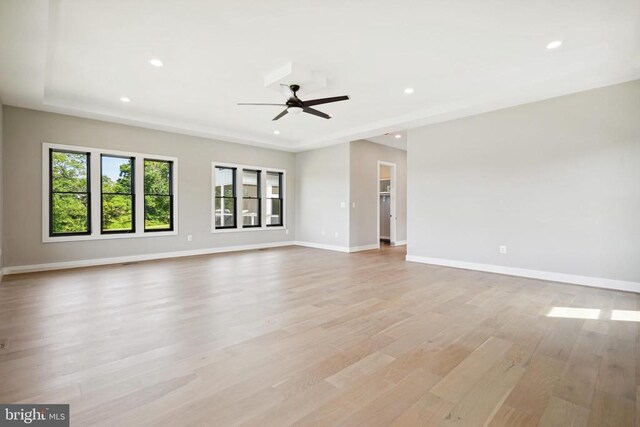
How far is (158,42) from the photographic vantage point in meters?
3.21

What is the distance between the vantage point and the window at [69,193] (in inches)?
207

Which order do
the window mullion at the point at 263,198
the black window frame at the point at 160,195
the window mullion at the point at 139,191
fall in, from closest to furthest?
the window mullion at the point at 139,191 → the black window frame at the point at 160,195 → the window mullion at the point at 263,198

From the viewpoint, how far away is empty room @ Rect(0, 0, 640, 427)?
1812 mm

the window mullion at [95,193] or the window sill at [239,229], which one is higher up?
the window mullion at [95,193]

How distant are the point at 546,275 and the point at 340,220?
427 cm

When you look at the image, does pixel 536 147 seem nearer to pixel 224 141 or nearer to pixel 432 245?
pixel 432 245

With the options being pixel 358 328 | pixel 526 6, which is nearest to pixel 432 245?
pixel 358 328

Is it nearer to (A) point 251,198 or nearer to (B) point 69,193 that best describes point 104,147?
(B) point 69,193

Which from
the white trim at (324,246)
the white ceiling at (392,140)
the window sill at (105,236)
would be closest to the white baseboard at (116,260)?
the window sill at (105,236)

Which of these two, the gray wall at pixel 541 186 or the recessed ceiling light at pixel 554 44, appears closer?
the recessed ceiling light at pixel 554 44

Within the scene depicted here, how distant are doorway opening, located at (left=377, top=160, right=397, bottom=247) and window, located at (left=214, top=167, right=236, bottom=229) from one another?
430cm

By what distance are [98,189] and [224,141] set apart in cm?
282

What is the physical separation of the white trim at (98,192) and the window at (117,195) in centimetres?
10

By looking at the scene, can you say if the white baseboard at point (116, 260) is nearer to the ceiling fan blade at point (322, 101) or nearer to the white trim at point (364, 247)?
the white trim at point (364, 247)
